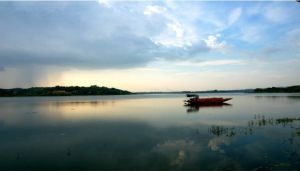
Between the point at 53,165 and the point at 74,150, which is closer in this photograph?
the point at 53,165

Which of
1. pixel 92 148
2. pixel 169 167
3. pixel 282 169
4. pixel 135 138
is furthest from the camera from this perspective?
pixel 135 138

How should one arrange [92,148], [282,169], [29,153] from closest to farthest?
[282,169]
[29,153]
[92,148]

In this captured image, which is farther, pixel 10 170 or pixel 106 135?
pixel 106 135

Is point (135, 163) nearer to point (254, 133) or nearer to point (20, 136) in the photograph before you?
point (254, 133)

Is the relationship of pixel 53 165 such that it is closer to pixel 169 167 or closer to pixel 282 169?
pixel 169 167

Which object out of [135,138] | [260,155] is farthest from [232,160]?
[135,138]

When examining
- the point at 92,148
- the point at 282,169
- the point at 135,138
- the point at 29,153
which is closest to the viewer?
the point at 282,169

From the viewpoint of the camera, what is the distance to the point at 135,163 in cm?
1270

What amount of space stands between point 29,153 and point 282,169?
15009 mm

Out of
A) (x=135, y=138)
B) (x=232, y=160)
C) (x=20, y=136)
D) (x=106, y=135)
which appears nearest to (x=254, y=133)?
(x=232, y=160)

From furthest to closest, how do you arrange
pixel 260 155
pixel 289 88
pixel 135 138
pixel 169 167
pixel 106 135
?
1. pixel 289 88
2. pixel 106 135
3. pixel 135 138
4. pixel 260 155
5. pixel 169 167

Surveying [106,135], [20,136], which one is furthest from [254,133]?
[20,136]

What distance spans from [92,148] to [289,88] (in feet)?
674

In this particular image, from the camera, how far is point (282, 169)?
11023 mm
